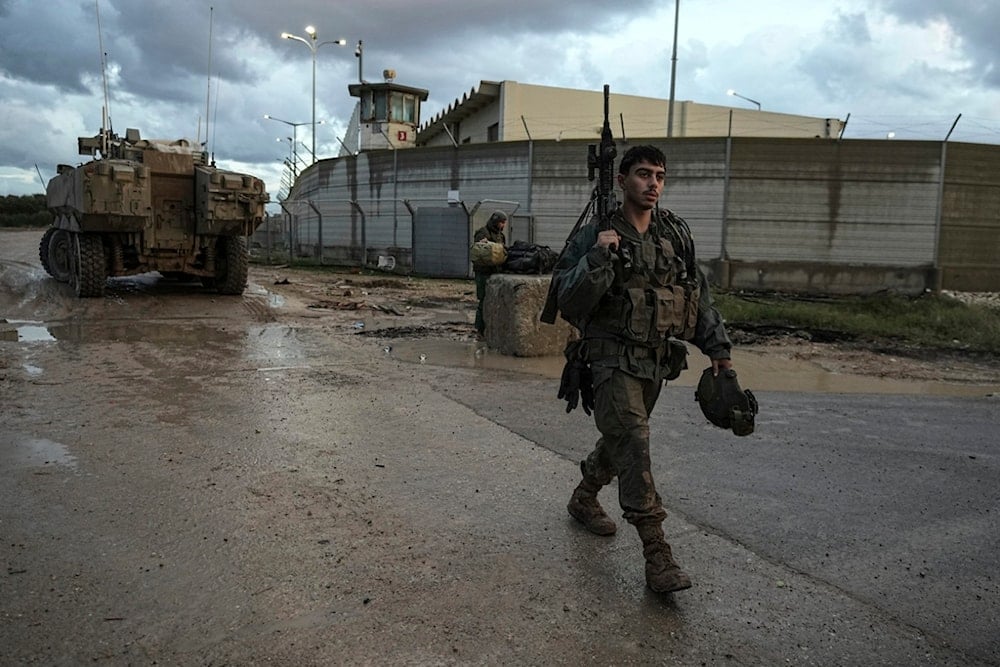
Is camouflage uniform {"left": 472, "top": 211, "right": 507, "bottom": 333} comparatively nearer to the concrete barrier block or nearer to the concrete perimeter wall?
the concrete barrier block

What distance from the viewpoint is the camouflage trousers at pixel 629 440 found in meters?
2.98

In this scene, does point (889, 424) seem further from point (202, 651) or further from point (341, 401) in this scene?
point (202, 651)

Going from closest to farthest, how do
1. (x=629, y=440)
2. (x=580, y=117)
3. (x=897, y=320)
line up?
1. (x=629, y=440)
2. (x=897, y=320)
3. (x=580, y=117)

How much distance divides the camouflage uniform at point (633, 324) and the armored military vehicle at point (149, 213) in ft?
32.5

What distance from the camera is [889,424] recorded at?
5707 millimetres

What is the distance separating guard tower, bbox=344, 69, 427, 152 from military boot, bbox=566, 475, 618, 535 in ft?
94.1

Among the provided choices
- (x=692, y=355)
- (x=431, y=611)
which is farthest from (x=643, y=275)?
(x=692, y=355)

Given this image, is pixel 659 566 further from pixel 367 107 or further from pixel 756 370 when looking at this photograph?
pixel 367 107

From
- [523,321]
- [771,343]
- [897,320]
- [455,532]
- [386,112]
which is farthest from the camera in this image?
[386,112]

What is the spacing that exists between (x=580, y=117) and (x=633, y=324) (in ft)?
103

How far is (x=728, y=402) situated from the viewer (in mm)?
3217

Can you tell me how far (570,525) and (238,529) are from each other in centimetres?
150

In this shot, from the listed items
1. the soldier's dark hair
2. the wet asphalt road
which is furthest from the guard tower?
the soldier's dark hair

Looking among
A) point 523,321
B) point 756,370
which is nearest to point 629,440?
point 523,321
